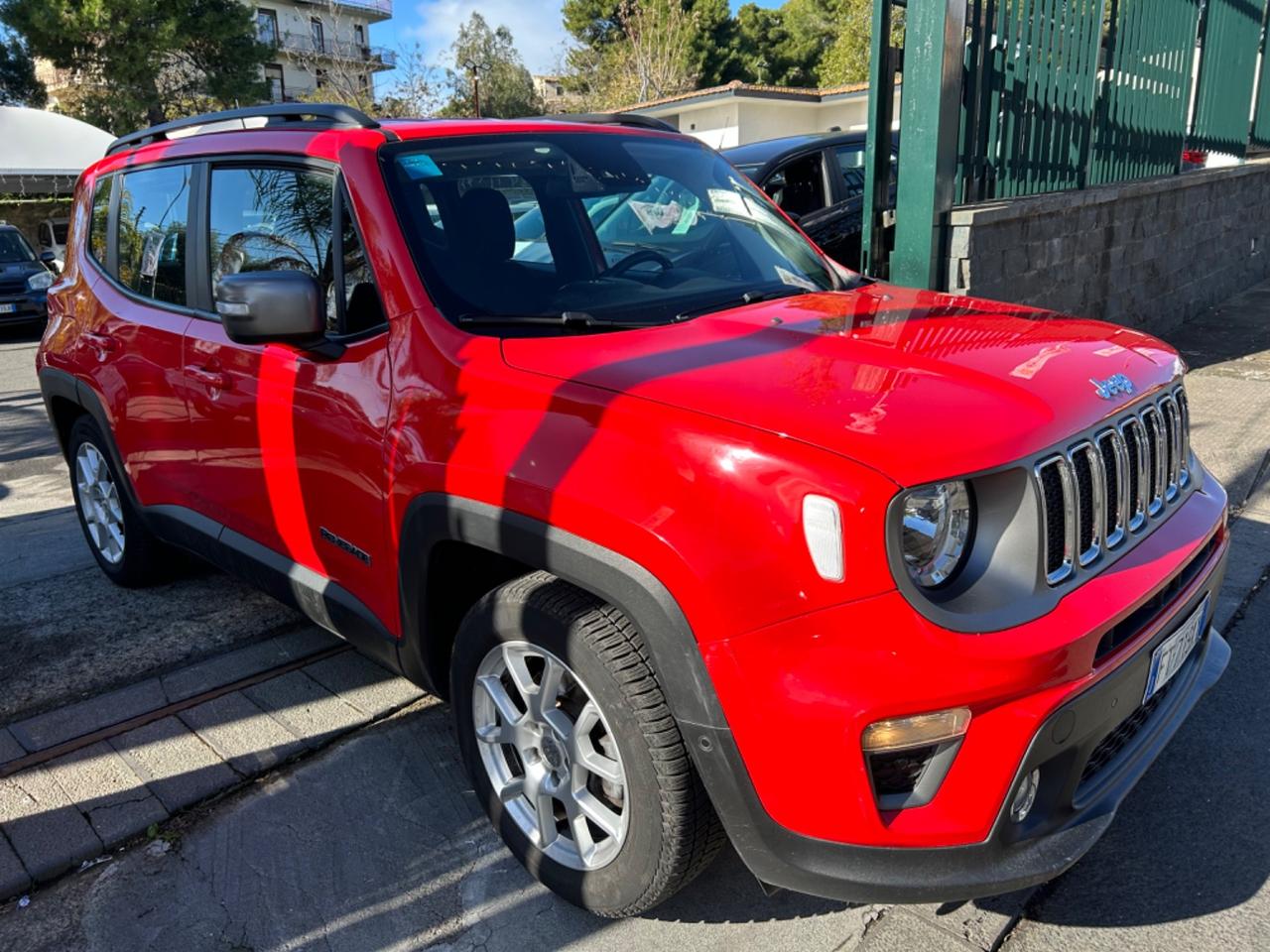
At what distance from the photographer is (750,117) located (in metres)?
34.7

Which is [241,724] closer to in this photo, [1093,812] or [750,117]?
[1093,812]

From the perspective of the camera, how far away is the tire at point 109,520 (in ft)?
14.5

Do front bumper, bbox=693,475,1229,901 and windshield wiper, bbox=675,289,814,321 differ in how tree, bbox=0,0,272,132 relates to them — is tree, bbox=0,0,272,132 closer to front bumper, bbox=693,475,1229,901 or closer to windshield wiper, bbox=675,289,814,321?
windshield wiper, bbox=675,289,814,321

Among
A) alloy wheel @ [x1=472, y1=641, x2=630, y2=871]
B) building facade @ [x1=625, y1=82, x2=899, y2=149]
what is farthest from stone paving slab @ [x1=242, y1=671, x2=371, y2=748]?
building facade @ [x1=625, y1=82, x2=899, y2=149]

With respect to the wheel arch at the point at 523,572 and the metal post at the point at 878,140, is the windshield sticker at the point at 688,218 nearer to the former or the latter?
the wheel arch at the point at 523,572

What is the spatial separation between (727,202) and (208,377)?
1.86 meters

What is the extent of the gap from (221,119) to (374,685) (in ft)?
6.93

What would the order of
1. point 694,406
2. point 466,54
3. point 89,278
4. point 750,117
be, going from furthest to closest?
point 466,54, point 750,117, point 89,278, point 694,406

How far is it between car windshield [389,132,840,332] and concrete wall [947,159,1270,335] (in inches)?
119

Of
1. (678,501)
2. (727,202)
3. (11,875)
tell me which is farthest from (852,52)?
(11,875)

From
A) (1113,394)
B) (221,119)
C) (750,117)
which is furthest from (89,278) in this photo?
(750,117)

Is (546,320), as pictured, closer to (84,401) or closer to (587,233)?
(587,233)

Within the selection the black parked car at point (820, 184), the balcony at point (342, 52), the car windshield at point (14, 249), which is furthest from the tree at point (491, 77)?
the black parked car at point (820, 184)

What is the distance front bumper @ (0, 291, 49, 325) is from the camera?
46.6ft
